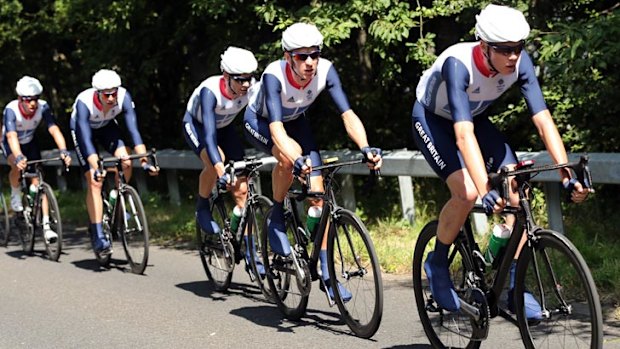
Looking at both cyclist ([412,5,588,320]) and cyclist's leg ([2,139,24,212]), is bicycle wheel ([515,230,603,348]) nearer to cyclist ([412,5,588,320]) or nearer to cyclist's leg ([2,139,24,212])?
cyclist ([412,5,588,320])

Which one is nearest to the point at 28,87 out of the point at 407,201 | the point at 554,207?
the point at 407,201

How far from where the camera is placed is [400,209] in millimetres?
11945

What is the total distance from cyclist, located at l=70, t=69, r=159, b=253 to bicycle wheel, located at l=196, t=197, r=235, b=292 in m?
1.55

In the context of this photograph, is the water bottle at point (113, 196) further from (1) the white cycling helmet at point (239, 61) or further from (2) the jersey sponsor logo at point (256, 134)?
(2) the jersey sponsor logo at point (256, 134)

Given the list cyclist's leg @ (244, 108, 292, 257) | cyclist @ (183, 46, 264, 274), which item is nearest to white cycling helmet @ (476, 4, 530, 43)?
cyclist's leg @ (244, 108, 292, 257)

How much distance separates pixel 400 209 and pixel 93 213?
333cm

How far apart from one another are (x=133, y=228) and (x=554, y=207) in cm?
417

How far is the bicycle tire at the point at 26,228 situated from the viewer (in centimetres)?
1260

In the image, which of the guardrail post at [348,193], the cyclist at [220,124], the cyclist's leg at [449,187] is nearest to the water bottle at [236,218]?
the cyclist at [220,124]

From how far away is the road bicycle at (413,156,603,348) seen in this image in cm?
528

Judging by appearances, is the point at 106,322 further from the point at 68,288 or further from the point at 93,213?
the point at 93,213

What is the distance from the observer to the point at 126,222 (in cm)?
1072

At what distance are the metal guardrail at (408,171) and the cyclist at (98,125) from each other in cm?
224

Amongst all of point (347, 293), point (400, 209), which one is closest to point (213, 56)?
point (400, 209)
